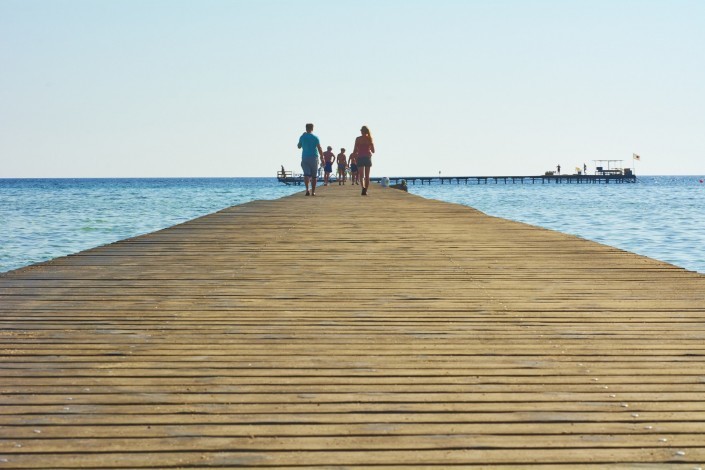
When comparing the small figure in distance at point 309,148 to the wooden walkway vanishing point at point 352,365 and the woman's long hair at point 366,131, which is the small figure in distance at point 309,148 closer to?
the woman's long hair at point 366,131

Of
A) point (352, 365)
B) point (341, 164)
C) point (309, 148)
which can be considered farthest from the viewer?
point (341, 164)

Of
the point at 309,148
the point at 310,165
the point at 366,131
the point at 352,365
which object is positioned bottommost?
the point at 352,365

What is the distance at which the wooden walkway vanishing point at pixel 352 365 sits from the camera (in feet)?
8.54

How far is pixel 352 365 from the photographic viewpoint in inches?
140

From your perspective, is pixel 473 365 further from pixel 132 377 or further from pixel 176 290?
pixel 176 290

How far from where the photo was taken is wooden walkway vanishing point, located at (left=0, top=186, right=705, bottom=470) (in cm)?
260

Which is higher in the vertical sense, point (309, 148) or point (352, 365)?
point (309, 148)

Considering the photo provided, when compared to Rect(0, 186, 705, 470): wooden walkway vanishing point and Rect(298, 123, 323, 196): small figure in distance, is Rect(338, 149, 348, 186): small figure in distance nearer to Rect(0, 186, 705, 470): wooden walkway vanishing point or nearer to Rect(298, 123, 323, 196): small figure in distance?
Rect(298, 123, 323, 196): small figure in distance

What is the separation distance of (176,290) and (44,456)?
306 centimetres

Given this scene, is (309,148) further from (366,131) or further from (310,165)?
(366,131)

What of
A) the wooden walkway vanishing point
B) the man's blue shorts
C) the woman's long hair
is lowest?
the wooden walkway vanishing point

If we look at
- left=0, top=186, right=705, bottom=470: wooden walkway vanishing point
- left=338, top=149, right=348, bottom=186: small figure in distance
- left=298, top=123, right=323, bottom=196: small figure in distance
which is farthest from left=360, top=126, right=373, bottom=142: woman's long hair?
left=338, top=149, right=348, bottom=186: small figure in distance

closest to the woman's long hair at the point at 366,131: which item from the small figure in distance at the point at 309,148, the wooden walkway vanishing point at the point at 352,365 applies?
the small figure in distance at the point at 309,148

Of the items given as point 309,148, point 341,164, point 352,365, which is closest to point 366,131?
point 309,148
